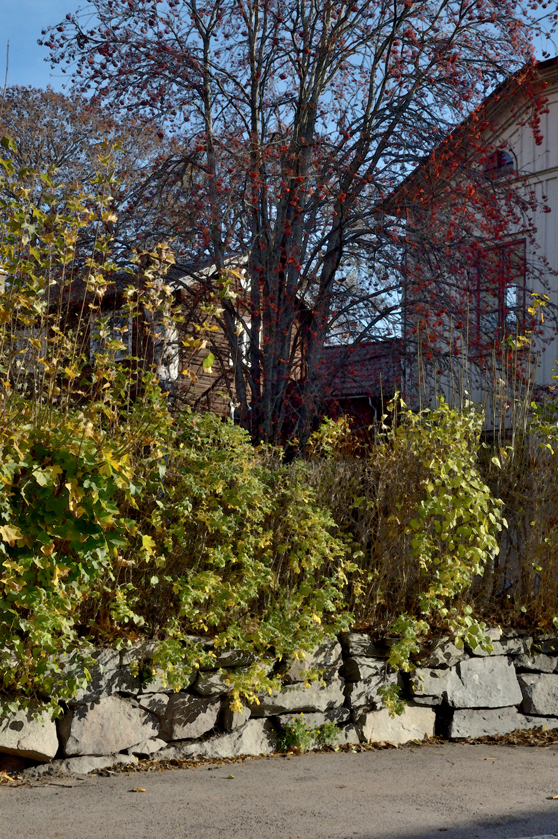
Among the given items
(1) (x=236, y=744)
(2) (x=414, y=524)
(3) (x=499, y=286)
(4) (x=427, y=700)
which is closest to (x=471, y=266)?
(3) (x=499, y=286)

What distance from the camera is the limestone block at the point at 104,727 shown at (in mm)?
4766

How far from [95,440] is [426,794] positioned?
8.81 ft

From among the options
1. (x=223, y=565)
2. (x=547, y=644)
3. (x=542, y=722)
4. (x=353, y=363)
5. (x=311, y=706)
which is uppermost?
(x=353, y=363)

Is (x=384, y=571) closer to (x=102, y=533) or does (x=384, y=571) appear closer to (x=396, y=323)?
(x=102, y=533)

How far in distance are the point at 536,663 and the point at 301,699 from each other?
2.30 meters

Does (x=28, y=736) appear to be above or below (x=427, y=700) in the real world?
above

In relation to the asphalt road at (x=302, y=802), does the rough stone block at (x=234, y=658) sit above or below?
above

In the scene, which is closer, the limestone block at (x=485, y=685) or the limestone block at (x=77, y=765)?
the limestone block at (x=77, y=765)

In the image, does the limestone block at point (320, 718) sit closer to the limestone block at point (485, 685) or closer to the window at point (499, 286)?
the limestone block at point (485, 685)

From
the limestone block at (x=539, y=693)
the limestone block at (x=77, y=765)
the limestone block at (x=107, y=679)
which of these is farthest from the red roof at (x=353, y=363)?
the limestone block at (x=77, y=765)

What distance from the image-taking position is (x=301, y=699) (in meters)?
5.73

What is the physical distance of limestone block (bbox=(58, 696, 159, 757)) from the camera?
15.6 feet

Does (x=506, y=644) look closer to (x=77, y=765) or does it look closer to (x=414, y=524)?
(x=414, y=524)

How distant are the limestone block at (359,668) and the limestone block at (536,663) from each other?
4.68 feet
